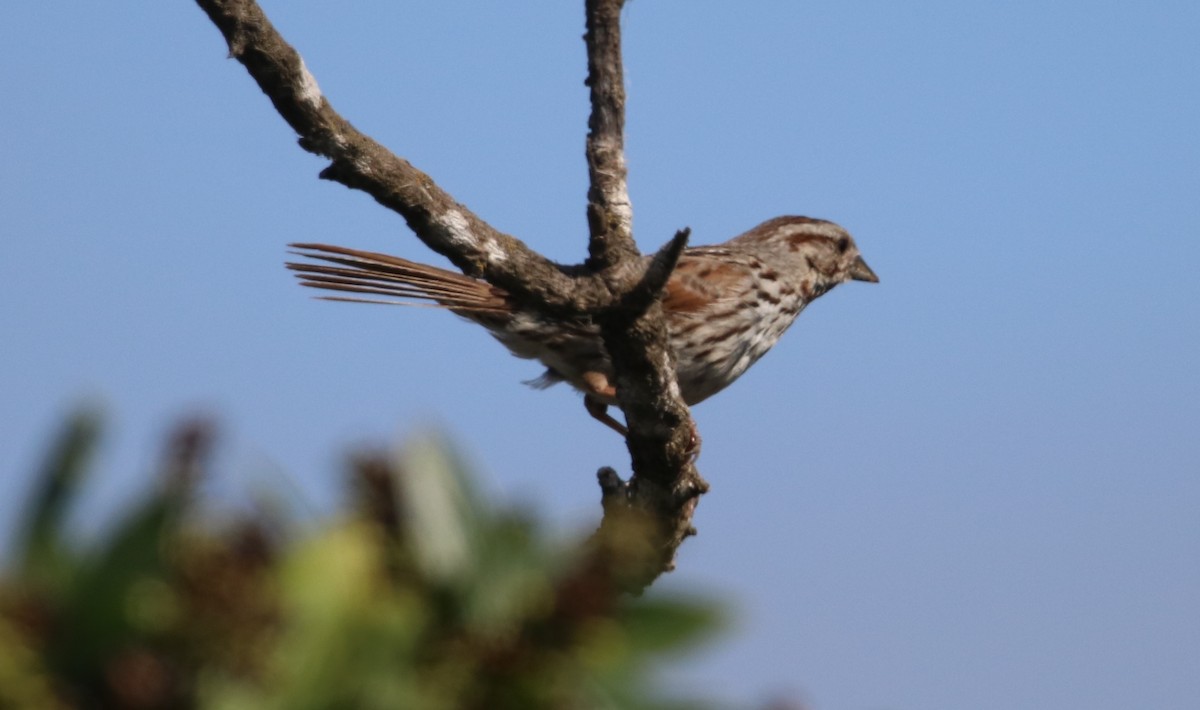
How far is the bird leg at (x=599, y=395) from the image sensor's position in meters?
6.89

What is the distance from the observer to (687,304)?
717 cm

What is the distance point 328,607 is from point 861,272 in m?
Answer: 8.22

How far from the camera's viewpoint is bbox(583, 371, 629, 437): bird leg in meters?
6.89

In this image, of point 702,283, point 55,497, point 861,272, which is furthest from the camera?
point 861,272

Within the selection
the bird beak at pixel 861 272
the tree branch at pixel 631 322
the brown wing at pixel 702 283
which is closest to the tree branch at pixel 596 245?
the tree branch at pixel 631 322

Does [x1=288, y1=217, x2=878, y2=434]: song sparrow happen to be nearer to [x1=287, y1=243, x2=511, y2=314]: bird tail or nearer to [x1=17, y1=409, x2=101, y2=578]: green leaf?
[x1=287, y1=243, x2=511, y2=314]: bird tail

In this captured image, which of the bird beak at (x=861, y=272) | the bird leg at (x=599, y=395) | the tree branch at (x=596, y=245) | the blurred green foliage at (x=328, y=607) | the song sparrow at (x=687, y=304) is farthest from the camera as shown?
the bird beak at (x=861, y=272)

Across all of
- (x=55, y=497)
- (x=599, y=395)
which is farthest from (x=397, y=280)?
(x=55, y=497)

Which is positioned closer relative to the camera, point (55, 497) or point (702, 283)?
point (55, 497)

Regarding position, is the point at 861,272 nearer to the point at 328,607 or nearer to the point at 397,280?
the point at 397,280

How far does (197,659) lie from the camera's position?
1.09 meters

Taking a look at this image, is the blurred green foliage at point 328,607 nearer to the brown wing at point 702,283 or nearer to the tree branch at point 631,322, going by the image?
the tree branch at point 631,322

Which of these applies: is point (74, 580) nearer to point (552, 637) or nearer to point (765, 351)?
point (552, 637)

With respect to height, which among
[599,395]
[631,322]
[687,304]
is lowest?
[631,322]
